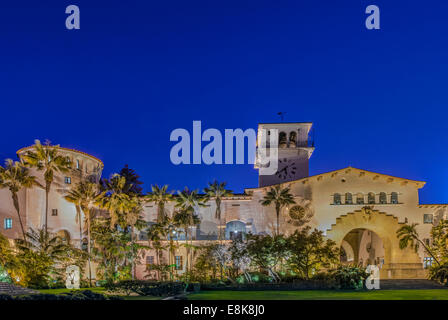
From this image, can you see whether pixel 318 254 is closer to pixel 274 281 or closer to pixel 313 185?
pixel 274 281

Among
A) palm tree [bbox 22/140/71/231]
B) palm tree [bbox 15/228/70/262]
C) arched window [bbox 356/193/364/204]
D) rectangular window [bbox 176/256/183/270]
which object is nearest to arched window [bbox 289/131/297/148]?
arched window [bbox 356/193/364/204]

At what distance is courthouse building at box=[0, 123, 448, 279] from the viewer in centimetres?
5056

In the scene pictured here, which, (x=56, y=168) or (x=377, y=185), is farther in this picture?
(x=377, y=185)

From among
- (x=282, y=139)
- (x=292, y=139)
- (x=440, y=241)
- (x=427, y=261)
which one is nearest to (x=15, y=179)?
(x=282, y=139)

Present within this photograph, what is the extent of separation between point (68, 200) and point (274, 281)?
942 inches

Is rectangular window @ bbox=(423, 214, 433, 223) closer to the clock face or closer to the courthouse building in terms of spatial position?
the courthouse building

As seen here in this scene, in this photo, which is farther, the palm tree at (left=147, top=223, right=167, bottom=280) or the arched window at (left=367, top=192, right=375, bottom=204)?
the arched window at (left=367, top=192, right=375, bottom=204)

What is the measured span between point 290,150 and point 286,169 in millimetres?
2598

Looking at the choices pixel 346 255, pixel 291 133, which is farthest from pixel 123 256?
pixel 346 255

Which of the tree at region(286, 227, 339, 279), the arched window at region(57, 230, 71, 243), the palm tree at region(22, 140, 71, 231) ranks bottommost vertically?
the tree at region(286, 227, 339, 279)

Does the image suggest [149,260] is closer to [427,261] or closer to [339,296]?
[339,296]

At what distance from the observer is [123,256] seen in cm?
4975

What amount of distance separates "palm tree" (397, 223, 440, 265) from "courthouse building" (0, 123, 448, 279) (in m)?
0.87

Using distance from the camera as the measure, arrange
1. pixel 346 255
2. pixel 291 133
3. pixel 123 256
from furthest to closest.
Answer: pixel 346 255, pixel 291 133, pixel 123 256
